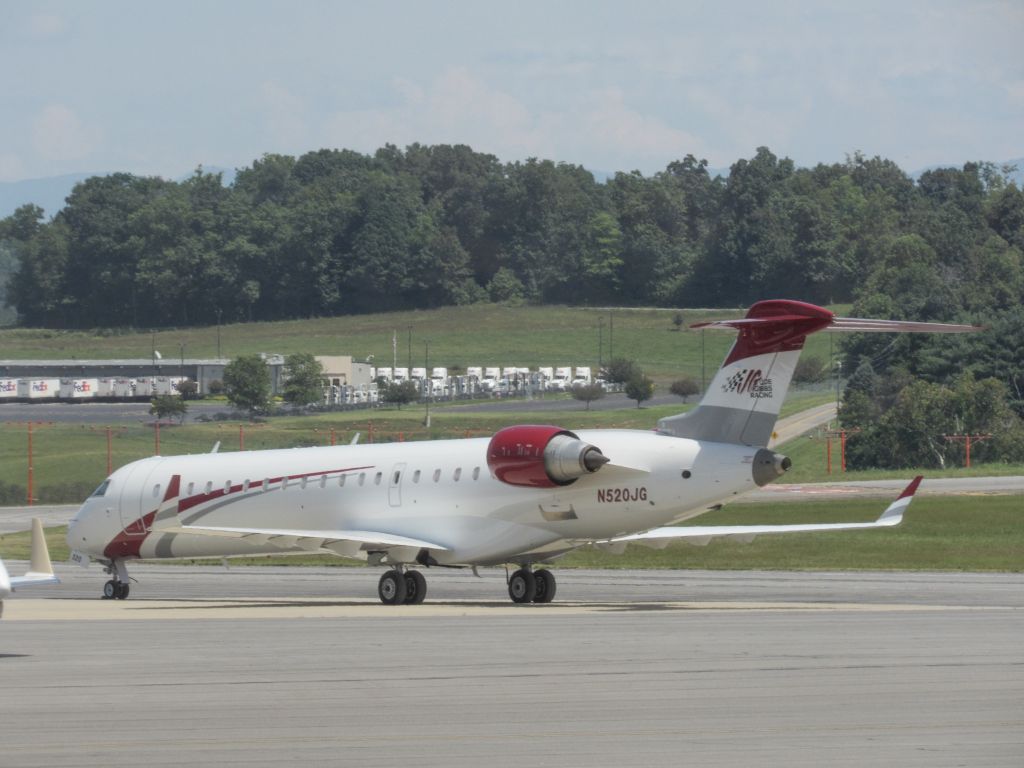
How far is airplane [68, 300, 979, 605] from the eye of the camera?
89.2ft

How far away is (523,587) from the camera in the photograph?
98.1 ft

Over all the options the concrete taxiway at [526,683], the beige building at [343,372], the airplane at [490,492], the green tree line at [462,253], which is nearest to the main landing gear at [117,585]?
the airplane at [490,492]

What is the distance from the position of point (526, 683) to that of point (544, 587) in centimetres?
1269

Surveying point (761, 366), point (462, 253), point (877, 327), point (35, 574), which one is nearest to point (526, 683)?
point (35, 574)

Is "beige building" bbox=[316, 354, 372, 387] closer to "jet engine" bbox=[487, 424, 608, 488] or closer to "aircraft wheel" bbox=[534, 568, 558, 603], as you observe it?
"aircraft wheel" bbox=[534, 568, 558, 603]

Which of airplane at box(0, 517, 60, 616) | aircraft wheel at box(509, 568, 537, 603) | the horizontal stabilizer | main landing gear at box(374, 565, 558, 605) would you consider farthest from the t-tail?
airplane at box(0, 517, 60, 616)

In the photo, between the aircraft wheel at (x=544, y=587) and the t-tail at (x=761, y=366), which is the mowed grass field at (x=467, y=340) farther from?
the t-tail at (x=761, y=366)

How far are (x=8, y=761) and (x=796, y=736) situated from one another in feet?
20.8

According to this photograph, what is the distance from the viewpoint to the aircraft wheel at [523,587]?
2984 cm

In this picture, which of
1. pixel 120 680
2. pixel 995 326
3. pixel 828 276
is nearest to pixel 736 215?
pixel 828 276

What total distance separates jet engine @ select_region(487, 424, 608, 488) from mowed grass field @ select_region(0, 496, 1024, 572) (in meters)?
9.11

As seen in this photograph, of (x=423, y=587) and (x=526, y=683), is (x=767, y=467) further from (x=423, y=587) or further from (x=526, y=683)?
(x=526, y=683)

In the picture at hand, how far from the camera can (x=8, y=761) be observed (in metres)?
13.1

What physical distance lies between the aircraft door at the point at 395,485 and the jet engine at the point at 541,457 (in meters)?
2.27
